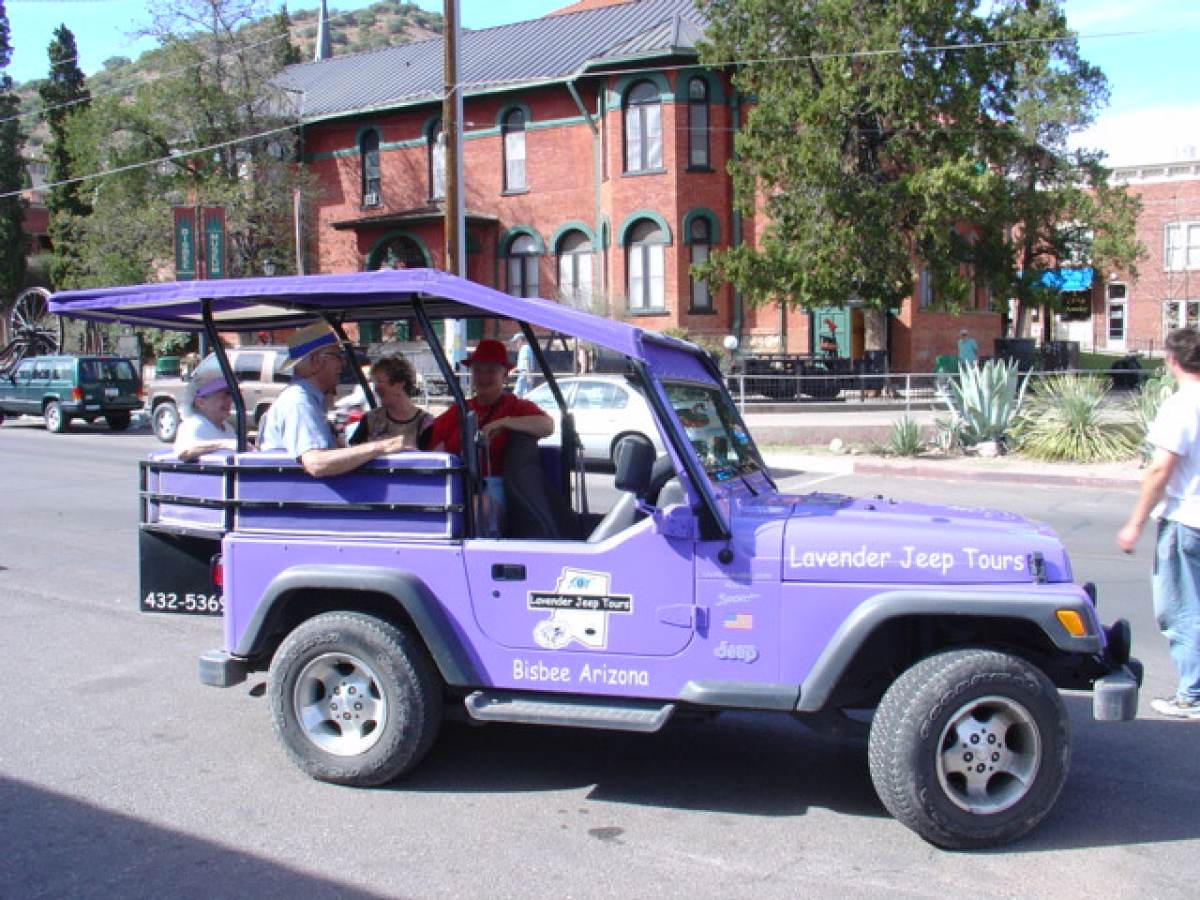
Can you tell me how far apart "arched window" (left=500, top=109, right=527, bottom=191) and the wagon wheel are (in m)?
14.1

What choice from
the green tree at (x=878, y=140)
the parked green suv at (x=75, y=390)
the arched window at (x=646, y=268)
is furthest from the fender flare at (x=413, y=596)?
the arched window at (x=646, y=268)

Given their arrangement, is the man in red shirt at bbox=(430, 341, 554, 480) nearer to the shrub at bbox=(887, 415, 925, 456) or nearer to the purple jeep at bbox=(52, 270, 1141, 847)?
the purple jeep at bbox=(52, 270, 1141, 847)

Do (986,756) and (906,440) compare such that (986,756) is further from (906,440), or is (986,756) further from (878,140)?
(878,140)

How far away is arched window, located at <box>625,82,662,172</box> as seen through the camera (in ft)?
99.7

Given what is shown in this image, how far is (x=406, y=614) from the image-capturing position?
15.5ft

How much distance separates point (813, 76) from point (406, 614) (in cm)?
2170

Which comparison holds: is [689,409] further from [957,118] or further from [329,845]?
[957,118]

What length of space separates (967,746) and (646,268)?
27.8 metres

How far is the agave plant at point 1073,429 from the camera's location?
16375mm

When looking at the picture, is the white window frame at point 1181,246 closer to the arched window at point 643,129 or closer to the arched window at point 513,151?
the arched window at point 643,129

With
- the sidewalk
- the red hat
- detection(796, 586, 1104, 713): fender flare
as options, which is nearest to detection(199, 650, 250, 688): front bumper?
the red hat

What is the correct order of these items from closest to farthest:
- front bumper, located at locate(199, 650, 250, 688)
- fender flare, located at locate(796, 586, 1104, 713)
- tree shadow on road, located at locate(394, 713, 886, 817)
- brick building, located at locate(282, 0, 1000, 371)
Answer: fender flare, located at locate(796, 586, 1104, 713)
tree shadow on road, located at locate(394, 713, 886, 817)
front bumper, located at locate(199, 650, 250, 688)
brick building, located at locate(282, 0, 1000, 371)

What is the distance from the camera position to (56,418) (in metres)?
25.1

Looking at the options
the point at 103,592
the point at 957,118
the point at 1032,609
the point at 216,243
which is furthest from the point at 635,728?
the point at 216,243
